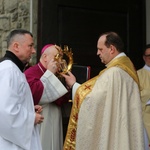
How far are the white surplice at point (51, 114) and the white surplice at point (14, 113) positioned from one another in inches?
32.4

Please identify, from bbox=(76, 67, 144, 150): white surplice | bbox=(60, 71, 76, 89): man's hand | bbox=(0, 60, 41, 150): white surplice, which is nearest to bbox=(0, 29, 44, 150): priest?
bbox=(0, 60, 41, 150): white surplice

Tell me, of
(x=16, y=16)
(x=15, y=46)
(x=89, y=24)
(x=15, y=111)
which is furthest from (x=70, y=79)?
(x=16, y=16)

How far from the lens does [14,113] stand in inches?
132

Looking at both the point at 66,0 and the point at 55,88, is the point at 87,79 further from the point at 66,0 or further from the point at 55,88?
the point at 66,0

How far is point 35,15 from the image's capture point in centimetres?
544

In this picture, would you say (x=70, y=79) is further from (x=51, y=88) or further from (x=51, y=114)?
(x=51, y=114)

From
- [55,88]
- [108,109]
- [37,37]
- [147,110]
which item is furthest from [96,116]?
[37,37]

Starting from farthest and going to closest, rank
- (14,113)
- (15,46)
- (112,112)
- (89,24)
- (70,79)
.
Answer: (89,24) < (70,79) < (112,112) < (15,46) < (14,113)

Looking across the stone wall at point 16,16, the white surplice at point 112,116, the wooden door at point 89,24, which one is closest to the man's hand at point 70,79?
the white surplice at point 112,116

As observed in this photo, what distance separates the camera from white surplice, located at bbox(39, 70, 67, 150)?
14.3ft

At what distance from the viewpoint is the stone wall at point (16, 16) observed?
Answer: 17.9ft

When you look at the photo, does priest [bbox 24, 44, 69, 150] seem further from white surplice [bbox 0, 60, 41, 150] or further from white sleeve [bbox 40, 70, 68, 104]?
white surplice [bbox 0, 60, 41, 150]

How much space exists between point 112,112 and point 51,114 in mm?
745

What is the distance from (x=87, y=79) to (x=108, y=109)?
30.0 inches
